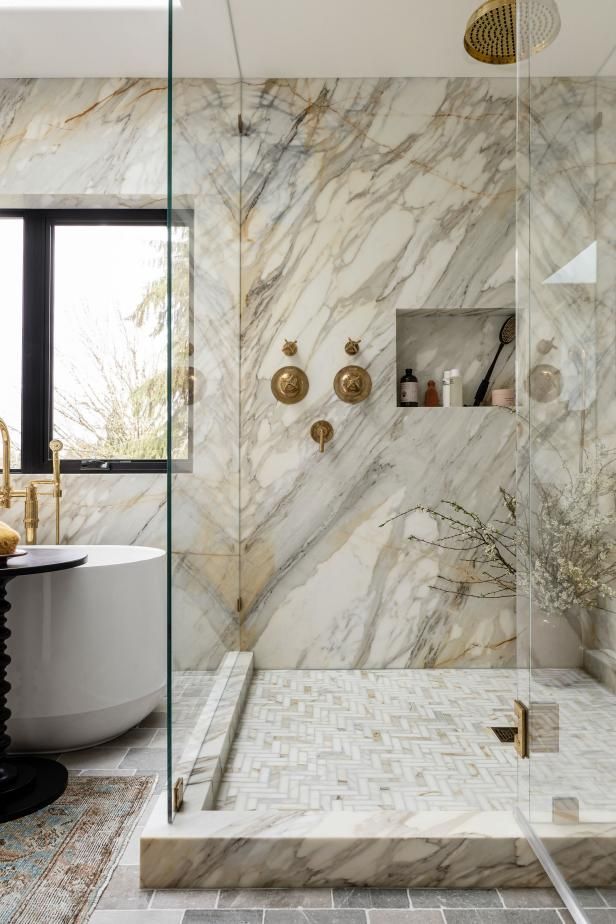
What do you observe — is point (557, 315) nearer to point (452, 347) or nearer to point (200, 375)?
point (200, 375)

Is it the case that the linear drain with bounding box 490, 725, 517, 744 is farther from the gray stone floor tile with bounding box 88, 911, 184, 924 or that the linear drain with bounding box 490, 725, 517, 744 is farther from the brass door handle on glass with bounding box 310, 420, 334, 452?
the brass door handle on glass with bounding box 310, 420, 334, 452

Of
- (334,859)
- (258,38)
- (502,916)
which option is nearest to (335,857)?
(334,859)

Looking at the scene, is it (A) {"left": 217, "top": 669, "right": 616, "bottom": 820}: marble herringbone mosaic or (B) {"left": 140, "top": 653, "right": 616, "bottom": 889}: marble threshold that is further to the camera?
(B) {"left": 140, "top": 653, "right": 616, "bottom": 889}: marble threshold

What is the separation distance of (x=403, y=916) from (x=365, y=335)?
78.5 inches

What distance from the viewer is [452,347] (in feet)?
9.02

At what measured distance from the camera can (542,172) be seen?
1.34 metres

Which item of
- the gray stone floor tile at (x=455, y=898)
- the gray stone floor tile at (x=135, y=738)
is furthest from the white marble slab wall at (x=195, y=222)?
the gray stone floor tile at (x=455, y=898)

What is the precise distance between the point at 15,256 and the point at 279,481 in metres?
1.64

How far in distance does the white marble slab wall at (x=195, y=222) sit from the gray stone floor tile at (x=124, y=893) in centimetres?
47

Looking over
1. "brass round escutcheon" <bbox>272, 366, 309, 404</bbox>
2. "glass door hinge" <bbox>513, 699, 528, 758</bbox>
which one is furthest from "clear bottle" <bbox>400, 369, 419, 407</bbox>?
"glass door hinge" <bbox>513, 699, 528, 758</bbox>

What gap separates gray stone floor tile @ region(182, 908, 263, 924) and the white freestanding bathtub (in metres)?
0.85

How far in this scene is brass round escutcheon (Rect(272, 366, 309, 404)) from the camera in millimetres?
2625

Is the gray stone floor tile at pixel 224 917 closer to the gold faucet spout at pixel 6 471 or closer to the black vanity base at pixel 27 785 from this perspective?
the black vanity base at pixel 27 785

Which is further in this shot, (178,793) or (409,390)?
(409,390)
